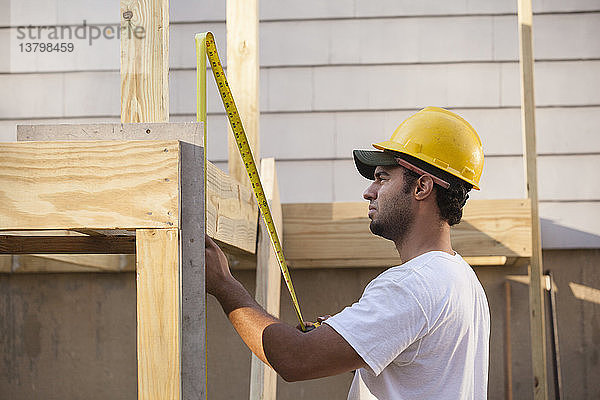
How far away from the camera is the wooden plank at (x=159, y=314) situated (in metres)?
1.87

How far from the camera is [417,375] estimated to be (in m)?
2.18

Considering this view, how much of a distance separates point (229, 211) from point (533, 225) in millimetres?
1909

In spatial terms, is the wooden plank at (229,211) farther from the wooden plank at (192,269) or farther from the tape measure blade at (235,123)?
the wooden plank at (192,269)

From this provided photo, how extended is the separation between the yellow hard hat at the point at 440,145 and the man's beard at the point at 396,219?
14 cm

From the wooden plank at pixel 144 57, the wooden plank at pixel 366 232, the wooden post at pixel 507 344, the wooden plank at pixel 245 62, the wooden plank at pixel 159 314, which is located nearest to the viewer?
the wooden plank at pixel 159 314

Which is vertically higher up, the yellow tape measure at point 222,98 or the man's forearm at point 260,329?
the yellow tape measure at point 222,98

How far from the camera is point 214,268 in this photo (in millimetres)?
2064

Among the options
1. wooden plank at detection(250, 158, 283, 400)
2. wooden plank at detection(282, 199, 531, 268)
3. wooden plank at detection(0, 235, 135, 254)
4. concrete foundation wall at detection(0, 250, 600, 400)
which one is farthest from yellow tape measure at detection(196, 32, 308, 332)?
concrete foundation wall at detection(0, 250, 600, 400)

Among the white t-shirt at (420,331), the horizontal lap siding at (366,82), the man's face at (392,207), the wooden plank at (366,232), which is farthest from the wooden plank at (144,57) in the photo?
the horizontal lap siding at (366,82)

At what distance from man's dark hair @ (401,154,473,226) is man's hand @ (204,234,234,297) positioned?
0.65 m

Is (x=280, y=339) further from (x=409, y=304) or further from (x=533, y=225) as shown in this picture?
(x=533, y=225)

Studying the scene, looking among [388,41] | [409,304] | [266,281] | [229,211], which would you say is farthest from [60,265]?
[409,304]

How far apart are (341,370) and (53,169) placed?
2.87ft

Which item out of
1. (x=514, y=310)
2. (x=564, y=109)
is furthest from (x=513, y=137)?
(x=514, y=310)
